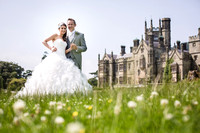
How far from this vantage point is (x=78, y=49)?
7.27m

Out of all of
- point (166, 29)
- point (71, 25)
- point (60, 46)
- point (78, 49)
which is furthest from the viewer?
point (166, 29)

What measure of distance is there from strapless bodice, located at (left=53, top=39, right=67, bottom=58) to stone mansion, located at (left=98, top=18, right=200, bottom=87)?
2002 centimetres

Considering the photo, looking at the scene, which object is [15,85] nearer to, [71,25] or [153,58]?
[71,25]

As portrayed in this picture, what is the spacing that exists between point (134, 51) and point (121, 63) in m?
5.68

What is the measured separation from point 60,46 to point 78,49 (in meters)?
0.71

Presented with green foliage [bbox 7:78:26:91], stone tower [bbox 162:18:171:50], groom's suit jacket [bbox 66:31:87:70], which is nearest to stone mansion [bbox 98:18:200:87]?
stone tower [bbox 162:18:171:50]

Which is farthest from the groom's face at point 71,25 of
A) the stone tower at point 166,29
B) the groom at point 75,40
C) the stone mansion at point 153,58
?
the stone tower at point 166,29

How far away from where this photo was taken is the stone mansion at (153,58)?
39.4m

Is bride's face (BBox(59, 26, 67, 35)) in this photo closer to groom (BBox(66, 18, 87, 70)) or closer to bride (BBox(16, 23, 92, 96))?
bride (BBox(16, 23, 92, 96))

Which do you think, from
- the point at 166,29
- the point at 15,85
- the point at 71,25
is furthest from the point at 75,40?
the point at 166,29

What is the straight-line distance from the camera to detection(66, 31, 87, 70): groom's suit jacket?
7.45 metres

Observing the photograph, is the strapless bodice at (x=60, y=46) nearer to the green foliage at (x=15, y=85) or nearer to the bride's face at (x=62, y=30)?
the bride's face at (x=62, y=30)

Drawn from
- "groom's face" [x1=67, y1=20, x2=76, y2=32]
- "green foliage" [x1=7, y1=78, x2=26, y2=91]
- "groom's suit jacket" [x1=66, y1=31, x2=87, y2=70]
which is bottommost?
"green foliage" [x1=7, y1=78, x2=26, y2=91]

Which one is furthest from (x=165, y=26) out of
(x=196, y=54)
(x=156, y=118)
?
(x=156, y=118)
